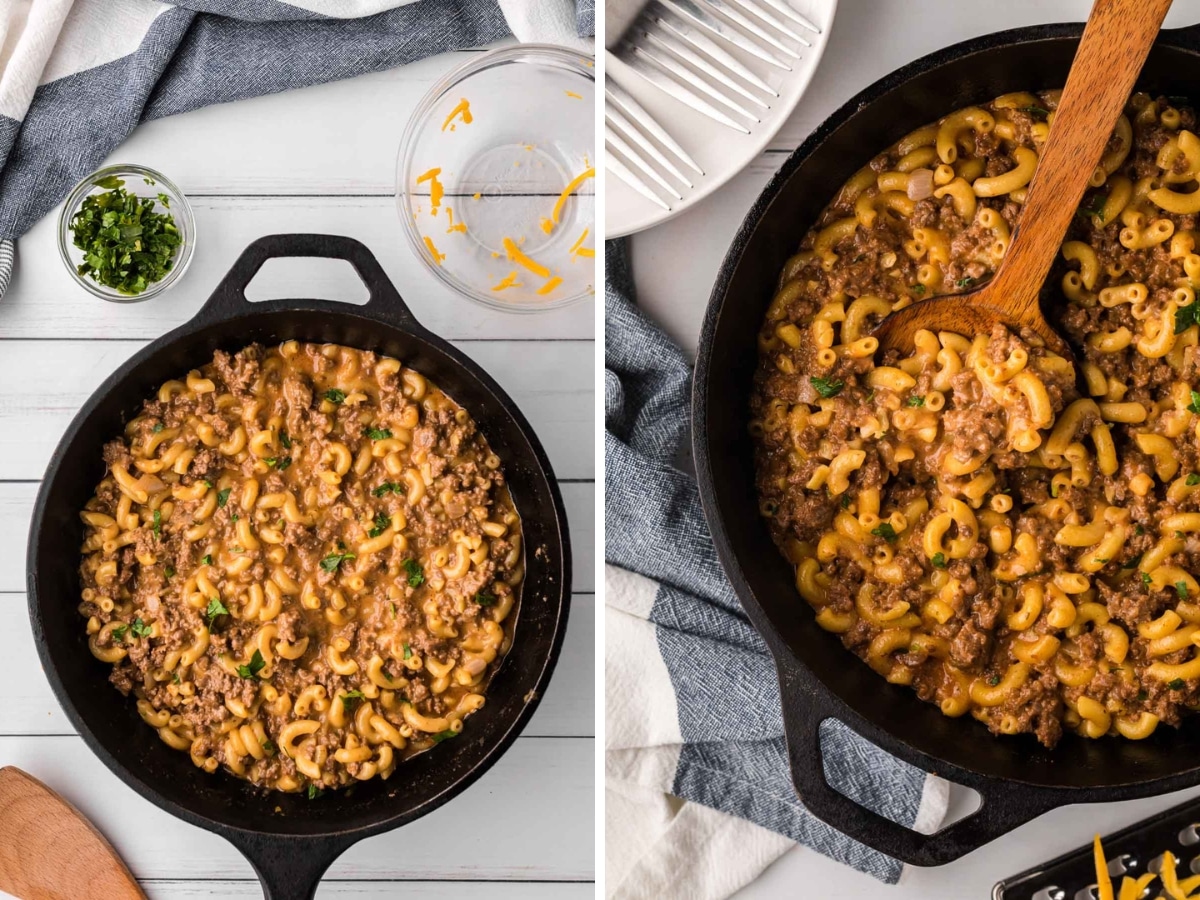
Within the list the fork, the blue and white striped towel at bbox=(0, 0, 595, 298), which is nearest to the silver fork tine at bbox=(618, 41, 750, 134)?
the fork

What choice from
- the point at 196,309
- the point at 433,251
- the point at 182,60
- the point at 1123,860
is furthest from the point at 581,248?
the point at 1123,860

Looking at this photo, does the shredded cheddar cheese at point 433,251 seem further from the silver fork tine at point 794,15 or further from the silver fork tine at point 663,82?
the silver fork tine at point 794,15

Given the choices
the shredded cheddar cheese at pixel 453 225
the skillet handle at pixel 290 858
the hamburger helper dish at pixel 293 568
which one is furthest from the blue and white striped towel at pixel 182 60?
the skillet handle at pixel 290 858

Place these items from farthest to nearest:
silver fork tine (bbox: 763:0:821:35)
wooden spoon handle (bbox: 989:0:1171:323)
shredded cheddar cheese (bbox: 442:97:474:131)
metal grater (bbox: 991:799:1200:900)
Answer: shredded cheddar cheese (bbox: 442:97:474:131)
metal grater (bbox: 991:799:1200:900)
silver fork tine (bbox: 763:0:821:35)
wooden spoon handle (bbox: 989:0:1171:323)

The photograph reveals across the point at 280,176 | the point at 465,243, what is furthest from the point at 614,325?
the point at 280,176

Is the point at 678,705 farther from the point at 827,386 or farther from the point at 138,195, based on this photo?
the point at 138,195

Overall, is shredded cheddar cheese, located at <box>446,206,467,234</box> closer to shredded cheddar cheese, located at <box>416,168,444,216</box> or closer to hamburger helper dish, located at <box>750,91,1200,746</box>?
shredded cheddar cheese, located at <box>416,168,444,216</box>
